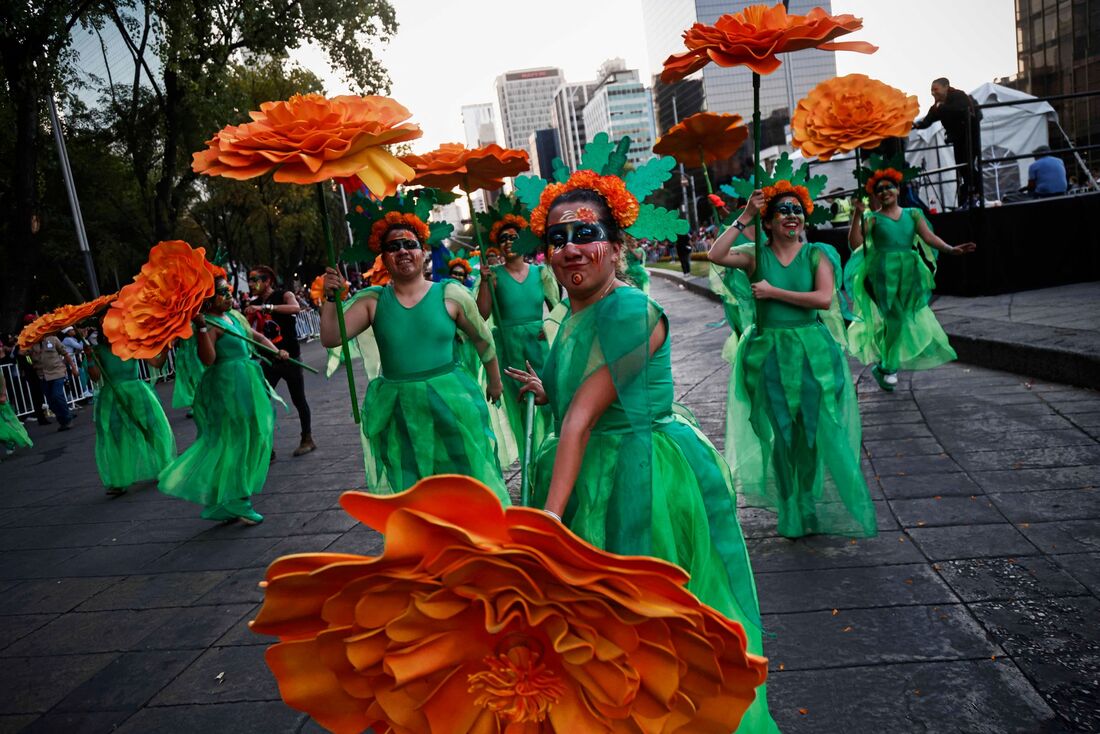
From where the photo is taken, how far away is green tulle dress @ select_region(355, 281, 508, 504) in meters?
4.64

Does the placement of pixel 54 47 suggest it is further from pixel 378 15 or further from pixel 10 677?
pixel 10 677

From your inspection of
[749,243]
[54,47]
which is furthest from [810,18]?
[54,47]

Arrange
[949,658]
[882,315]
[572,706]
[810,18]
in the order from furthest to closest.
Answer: [882,315] < [810,18] < [949,658] < [572,706]

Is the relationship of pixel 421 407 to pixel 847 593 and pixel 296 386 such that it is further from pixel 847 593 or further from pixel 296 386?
pixel 296 386

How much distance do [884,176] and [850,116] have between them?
3722mm

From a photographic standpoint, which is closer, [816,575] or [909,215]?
[816,575]

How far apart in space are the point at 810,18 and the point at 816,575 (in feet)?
8.59

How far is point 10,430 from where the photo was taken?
1184cm

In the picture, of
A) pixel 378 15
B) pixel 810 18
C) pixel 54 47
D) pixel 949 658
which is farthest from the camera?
pixel 378 15

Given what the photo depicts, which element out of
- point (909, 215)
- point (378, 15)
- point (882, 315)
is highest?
point (378, 15)

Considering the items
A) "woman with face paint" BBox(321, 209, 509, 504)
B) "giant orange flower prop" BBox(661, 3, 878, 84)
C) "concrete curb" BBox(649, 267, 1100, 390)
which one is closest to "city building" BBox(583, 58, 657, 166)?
"concrete curb" BBox(649, 267, 1100, 390)

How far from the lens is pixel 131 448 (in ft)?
27.2

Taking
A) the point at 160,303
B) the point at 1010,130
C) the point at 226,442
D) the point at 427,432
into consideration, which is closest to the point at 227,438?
the point at 226,442

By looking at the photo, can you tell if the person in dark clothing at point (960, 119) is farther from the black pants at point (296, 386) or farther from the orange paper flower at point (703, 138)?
the black pants at point (296, 386)
